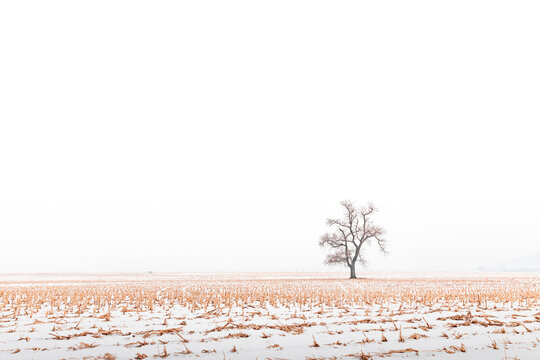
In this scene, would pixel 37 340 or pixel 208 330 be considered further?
pixel 208 330

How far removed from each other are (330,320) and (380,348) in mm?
3836

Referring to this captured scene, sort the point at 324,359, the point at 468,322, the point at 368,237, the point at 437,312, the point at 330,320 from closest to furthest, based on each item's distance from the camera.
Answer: the point at 324,359 < the point at 468,322 < the point at 330,320 < the point at 437,312 < the point at 368,237

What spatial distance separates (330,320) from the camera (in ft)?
38.1

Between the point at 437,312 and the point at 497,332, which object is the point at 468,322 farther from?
the point at 437,312

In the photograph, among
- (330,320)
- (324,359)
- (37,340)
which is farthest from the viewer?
(330,320)

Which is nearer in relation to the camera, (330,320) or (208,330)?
(208,330)

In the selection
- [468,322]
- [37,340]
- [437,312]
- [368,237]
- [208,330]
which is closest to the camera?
[37,340]

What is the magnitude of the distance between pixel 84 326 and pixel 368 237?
45.1 metres

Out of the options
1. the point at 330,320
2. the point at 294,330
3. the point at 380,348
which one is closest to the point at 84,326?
the point at 294,330

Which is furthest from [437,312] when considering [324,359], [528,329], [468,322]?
[324,359]

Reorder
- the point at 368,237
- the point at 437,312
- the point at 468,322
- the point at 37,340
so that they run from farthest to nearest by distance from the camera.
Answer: the point at 368,237 → the point at 437,312 → the point at 468,322 → the point at 37,340

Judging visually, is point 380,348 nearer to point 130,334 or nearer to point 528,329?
point 528,329

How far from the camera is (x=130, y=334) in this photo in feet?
31.6

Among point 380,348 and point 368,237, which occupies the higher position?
point 368,237
